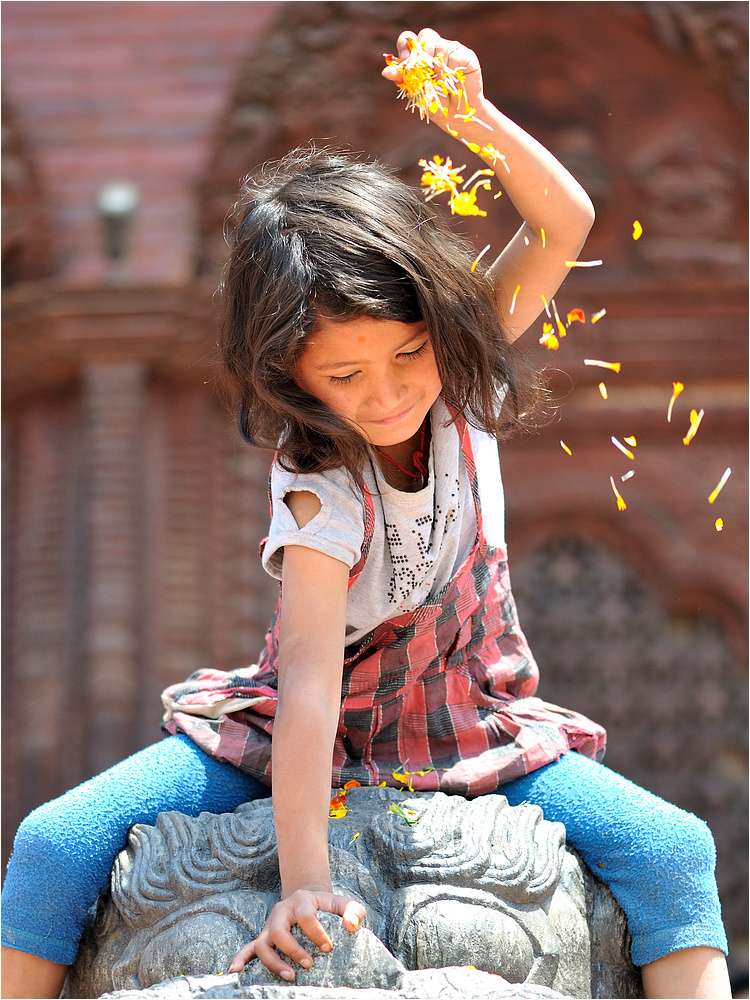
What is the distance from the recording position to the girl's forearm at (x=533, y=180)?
5.03 ft

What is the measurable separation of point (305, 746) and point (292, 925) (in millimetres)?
185

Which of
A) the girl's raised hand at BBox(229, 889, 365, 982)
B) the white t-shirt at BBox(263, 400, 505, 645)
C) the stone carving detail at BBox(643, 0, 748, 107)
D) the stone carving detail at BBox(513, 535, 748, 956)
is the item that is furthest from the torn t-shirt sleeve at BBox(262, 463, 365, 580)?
the stone carving detail at BBox(643, 0, 748, 107)

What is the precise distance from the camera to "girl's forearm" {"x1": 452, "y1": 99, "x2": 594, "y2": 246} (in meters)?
1.53

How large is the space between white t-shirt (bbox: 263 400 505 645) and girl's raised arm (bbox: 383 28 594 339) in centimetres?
19

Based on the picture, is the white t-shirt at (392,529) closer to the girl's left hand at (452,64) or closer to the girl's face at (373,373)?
the girl's face at (373,373)

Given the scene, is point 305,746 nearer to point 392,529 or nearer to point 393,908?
point 393,908

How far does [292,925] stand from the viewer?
3.88 ft

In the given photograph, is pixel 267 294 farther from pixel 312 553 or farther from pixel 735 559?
pixel 735 559

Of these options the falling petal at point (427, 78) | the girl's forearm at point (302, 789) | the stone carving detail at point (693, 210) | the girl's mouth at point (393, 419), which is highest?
the falling petal at point (427, 78)

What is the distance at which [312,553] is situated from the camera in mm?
1404

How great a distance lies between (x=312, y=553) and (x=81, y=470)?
272cm

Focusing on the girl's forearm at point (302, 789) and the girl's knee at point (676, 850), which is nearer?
the girl's forearm at point (302, 789)

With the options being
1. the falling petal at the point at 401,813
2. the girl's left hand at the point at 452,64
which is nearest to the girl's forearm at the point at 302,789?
the falling petal at the point at 401,813

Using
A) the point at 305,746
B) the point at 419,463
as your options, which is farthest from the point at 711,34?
the point at 305,746
